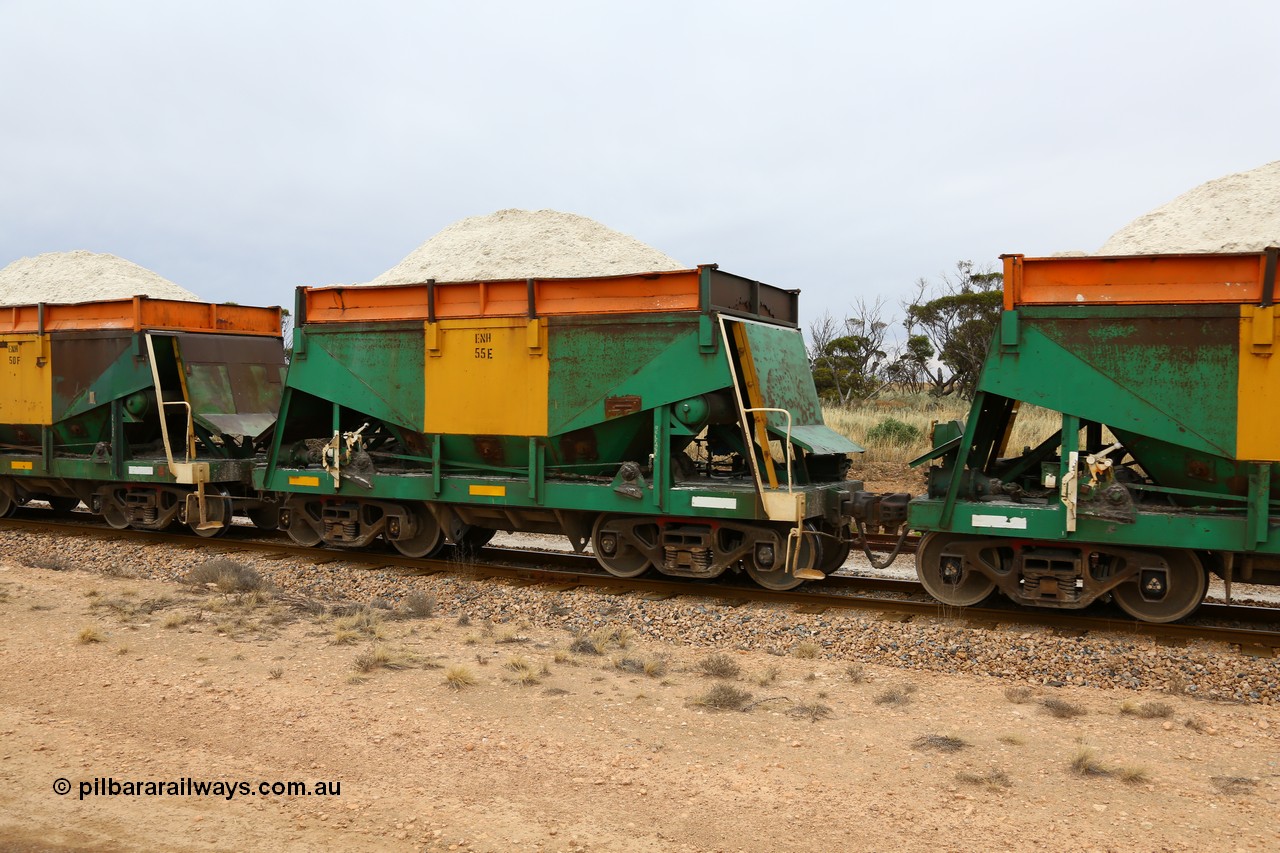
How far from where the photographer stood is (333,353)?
11.6 m

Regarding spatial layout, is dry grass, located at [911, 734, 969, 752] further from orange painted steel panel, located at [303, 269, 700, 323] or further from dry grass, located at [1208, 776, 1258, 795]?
orange painted steel panel, located at [303, 269, 700, 323]

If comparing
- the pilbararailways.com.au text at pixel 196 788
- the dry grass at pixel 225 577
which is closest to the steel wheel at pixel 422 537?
the dry grass at pixel 225 577

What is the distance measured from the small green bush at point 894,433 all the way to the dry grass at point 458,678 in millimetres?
15291

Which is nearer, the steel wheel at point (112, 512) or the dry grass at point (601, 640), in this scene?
the dry grass at point (601, 640)

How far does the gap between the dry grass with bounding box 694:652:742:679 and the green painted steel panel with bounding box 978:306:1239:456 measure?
3.41 m

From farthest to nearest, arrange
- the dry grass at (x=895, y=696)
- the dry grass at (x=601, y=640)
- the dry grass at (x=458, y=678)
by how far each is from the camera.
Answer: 1. the dry grass at (x=601, y=640)
2. the dry grass at (x=458, y=678)
3. the dry grass at (x=895, y=696)

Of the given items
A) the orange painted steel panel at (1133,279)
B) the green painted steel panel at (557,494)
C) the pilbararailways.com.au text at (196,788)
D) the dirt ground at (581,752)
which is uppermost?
the orange painted steel panel at (1133,279)

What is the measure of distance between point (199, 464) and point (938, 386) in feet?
90.9

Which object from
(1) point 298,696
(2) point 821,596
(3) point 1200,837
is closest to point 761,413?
(2) point 821,596

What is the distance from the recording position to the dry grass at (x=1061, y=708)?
6.01 m

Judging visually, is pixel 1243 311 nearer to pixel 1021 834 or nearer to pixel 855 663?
pixel 855 663

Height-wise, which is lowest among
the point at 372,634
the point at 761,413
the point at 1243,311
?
the point at 372,634

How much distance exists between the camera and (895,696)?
6.28 m

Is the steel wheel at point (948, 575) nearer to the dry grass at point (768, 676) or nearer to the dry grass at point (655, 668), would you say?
the dry grass at point (768, 676)
